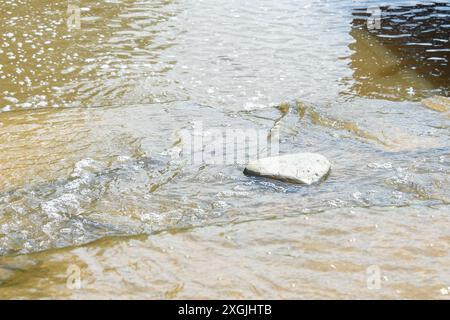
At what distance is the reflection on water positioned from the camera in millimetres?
6559

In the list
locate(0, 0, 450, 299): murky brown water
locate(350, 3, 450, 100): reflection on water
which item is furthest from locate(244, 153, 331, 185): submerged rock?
locate(350, 3, 450, 100): reflection on water

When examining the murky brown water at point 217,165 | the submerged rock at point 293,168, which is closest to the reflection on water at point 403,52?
the murky brown water at point 217,165

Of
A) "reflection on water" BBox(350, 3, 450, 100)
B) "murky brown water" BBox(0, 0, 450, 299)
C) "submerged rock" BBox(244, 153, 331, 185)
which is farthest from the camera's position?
"reflection on water" BBox(350, 3, 450, 100)

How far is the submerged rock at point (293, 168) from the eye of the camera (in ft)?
13.3

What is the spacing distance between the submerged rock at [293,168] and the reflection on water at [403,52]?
2.51 meters

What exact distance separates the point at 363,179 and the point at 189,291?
1.97 metres

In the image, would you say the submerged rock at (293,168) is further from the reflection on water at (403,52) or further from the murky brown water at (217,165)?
the reflection on water at (403,52)

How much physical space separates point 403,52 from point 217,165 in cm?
457

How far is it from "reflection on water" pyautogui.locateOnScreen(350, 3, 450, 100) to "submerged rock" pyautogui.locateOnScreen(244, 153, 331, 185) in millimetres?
2513

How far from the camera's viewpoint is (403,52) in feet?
25.2

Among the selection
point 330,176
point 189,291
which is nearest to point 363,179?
point 330,176

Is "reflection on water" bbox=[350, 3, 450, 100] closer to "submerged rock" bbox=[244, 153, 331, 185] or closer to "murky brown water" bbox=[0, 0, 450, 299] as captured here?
"murky brown water" bbox=[0, 0, 450, 299]

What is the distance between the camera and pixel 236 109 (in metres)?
5.91

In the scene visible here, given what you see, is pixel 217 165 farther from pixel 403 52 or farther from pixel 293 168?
pixel 403 52
